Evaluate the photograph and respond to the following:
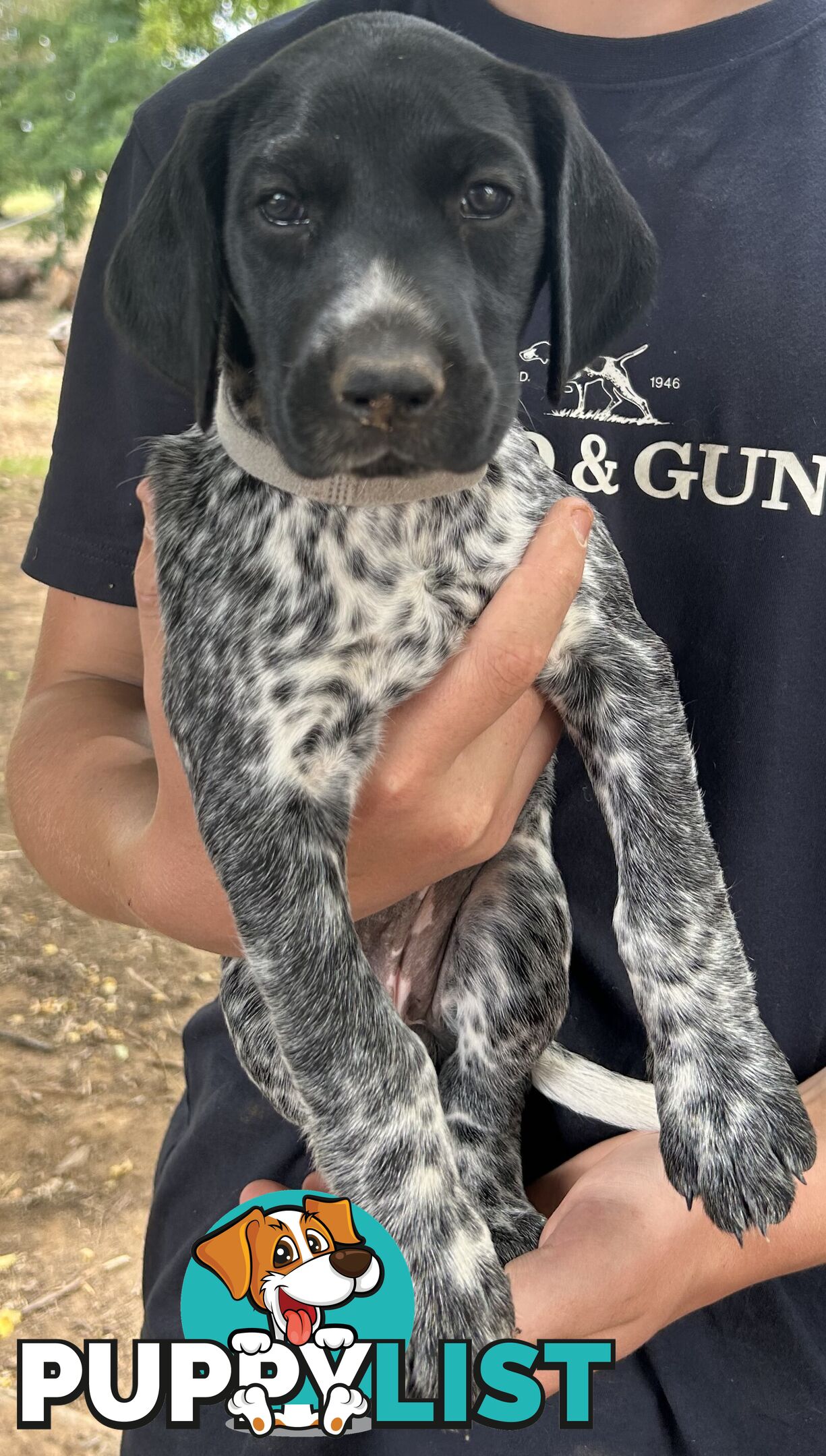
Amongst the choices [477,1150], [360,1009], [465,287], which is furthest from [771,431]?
[477,1150]

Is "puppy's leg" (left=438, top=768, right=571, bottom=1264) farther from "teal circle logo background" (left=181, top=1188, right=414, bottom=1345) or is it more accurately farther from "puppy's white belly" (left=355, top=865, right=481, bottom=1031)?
"teal circle logo background" (left=181, top=1188, right=414, bottom=1345)

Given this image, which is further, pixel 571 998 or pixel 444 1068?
pixel 571 998

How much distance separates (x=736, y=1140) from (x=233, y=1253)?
795 mm

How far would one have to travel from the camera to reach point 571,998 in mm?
2543

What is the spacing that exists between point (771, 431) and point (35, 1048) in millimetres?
4142

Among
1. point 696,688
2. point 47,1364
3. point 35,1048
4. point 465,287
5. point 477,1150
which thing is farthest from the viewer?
point 35,1048

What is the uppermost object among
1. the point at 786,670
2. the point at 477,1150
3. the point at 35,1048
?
the point at 786,670

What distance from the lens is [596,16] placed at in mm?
2330

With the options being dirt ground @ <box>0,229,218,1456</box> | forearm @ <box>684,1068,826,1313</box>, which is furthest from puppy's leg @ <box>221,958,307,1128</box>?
dirt ground @ <box>0,229,218,1456</box>

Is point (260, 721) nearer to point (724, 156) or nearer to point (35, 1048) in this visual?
point (724, 156)

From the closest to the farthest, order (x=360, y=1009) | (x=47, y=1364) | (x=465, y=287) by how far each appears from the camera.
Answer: (x=465, y=287) → (x=360, y=1009) → (x=47, y=1364)

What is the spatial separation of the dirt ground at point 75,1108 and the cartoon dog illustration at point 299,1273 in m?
2.36

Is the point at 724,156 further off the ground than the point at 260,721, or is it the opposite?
the point at 724,156

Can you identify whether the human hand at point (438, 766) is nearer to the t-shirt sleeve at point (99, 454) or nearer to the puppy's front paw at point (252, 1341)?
the t-shirt sleeve at point (99, 454)
